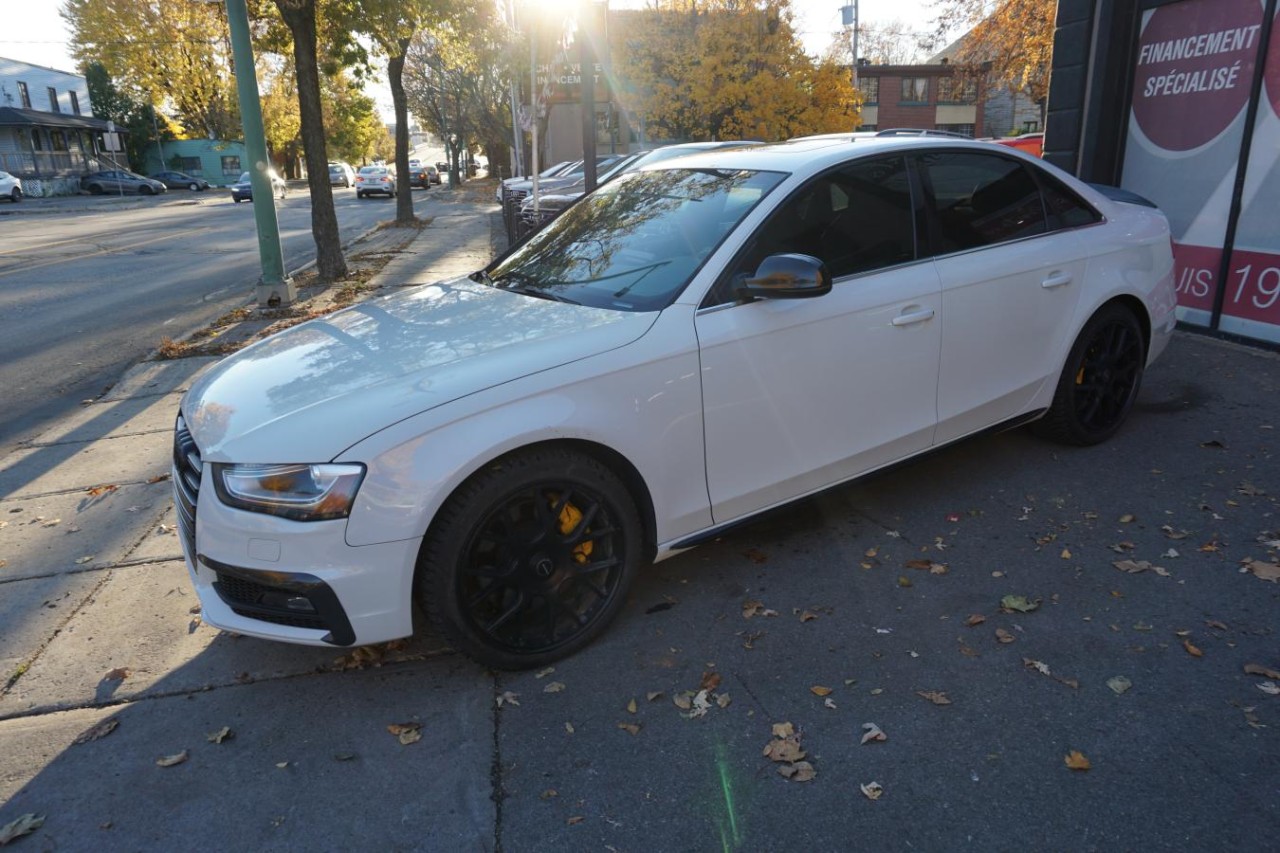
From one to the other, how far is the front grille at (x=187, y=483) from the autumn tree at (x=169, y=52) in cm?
1241

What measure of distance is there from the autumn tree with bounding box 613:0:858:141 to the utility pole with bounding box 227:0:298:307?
1366cm

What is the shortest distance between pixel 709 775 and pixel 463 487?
1164 millimetres

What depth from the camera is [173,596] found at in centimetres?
380

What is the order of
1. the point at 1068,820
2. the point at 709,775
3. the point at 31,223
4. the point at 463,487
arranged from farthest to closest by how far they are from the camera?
the point at 31,223, the point at 463,487, the point at 709,775, the point at 1068,820

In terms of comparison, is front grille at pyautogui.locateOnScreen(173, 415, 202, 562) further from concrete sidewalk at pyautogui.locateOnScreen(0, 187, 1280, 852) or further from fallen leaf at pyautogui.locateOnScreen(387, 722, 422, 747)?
fallen leaf at pyautogui.locateOnScreen(387, 722, 422, 747)

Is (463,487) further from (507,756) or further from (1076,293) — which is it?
(1076,293)

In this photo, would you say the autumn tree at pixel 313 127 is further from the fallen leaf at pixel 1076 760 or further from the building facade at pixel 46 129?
the building facade at pixel 46 129

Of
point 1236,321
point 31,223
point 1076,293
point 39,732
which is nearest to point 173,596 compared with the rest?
point 39,732

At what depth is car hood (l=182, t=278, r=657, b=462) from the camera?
109 inches

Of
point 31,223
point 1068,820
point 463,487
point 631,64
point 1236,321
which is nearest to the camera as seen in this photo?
point 1068,820

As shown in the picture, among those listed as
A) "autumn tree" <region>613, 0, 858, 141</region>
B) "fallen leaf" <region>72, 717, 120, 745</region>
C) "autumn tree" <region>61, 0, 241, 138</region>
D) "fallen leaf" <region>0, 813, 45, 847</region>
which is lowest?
"fallen leaf" <region>72, 717, 120, 745</region>

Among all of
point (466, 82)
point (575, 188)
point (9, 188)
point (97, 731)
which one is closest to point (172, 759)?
point (97, 731)

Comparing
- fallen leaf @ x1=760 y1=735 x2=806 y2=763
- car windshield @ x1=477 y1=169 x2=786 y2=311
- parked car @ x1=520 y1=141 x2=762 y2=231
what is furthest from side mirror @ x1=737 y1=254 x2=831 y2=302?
parked car @ x1=520 y1=141 x2=762 y2=231

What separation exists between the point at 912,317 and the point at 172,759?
3214 mm
